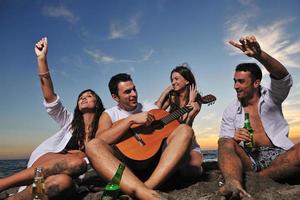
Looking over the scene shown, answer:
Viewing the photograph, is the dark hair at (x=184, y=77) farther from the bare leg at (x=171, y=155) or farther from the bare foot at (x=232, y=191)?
the bare foot at (x=232, y=191)

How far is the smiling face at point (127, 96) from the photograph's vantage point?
5.12m

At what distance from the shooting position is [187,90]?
5906mm

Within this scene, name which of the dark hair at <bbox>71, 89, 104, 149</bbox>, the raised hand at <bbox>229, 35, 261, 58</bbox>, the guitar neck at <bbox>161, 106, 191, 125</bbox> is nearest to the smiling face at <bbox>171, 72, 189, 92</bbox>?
the guitar neck at <bbox>161, 106, 191, 125</bbox>

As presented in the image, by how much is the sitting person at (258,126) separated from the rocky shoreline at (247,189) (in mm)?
202

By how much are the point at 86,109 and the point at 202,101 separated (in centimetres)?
193

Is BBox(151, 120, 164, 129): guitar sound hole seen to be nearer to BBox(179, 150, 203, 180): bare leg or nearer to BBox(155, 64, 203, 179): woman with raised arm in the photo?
BBox(155, 64, 203, 179): woman with raised arm

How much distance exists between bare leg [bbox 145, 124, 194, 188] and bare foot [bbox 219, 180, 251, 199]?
0.70 metres

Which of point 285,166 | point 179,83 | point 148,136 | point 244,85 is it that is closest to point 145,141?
point 148,136

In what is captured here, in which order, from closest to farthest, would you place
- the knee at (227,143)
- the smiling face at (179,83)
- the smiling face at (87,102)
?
the knee at (227,143) < the smiling face at (87,102) < the smiling face at (179,83)

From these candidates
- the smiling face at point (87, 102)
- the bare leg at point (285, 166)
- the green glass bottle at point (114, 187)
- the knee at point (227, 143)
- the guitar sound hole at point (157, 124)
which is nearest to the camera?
the green glass bottle at point (114, 187)

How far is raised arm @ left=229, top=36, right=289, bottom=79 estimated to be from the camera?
4198 millimetres

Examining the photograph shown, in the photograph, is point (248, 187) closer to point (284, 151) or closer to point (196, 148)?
point (284, 151)

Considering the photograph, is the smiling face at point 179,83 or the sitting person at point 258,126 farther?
the smiling face at point 179,83

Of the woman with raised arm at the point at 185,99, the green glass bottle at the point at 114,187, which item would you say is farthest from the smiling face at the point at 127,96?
the green glass bottle at the point at 114,187
